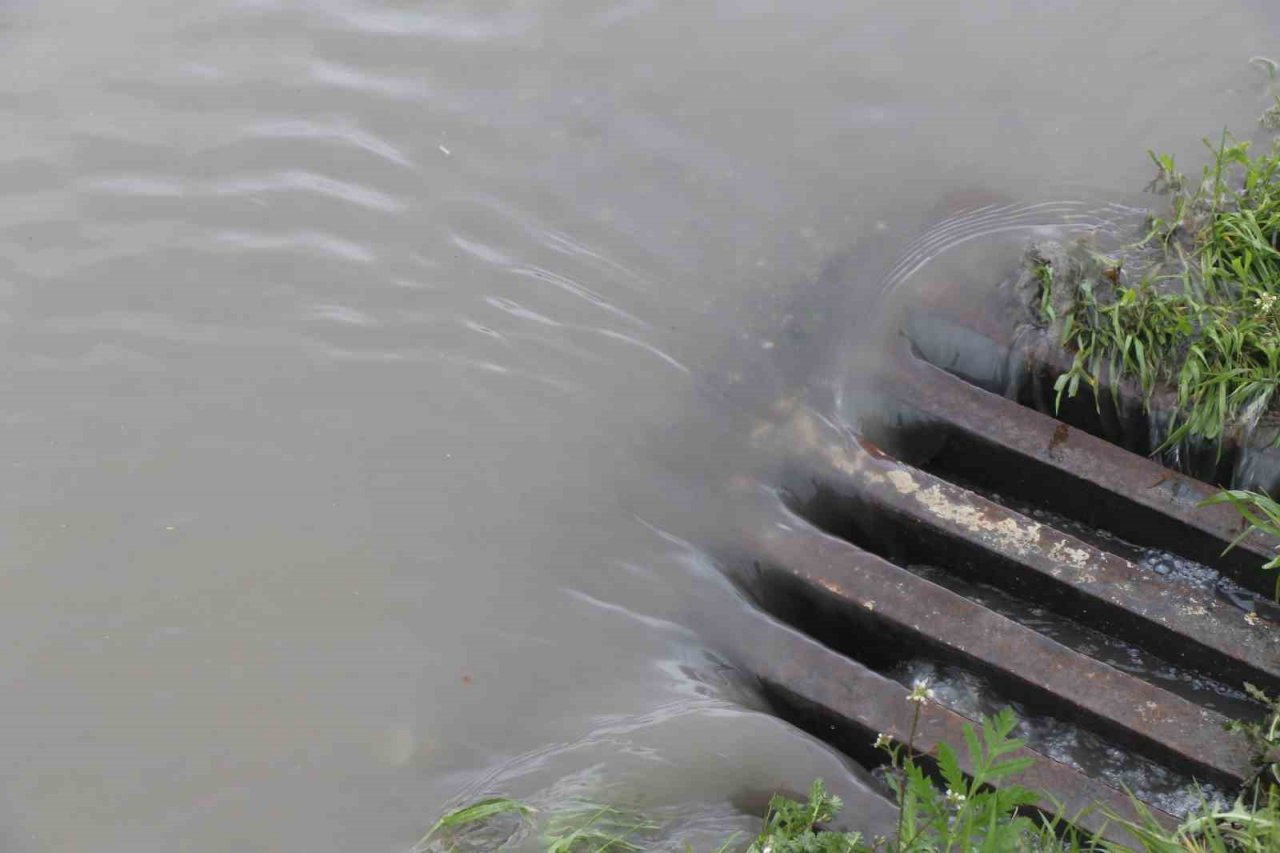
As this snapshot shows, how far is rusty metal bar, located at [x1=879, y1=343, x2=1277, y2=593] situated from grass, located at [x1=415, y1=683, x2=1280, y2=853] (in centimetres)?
39

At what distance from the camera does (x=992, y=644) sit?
2789 millimetres

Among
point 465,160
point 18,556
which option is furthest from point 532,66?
point 18,556

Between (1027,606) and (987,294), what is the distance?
0.84 m

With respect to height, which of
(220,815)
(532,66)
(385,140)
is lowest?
(220,815)

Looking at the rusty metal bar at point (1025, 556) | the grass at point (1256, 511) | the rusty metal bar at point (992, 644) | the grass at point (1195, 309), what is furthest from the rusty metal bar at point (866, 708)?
the grass at point (1195, 309)

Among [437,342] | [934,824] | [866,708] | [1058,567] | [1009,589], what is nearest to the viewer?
[934,824]

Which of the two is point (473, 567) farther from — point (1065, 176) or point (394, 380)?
point (1065, 176)

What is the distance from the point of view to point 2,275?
3494 millimetres

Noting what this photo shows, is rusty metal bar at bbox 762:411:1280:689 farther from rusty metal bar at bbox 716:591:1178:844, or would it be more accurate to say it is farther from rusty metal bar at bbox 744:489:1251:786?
rusty metal bar at bbox 716:591:1178:844

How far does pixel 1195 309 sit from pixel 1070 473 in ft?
1.75

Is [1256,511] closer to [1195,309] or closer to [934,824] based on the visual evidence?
[1195,309]

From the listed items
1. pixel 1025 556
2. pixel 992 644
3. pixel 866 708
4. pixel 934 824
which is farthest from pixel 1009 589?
pixel 934 824

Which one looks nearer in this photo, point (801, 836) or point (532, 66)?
point (801, 836)

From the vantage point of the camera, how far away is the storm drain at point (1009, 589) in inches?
107
